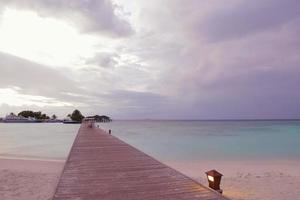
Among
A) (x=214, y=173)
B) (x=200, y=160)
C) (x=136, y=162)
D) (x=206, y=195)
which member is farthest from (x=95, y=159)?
(x=200, y=160)

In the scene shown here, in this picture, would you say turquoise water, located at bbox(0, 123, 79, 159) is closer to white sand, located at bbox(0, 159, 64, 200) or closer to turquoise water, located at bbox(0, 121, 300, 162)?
turquoise water, located at bbox(0, 121, 300, 162)

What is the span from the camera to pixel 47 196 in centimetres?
807

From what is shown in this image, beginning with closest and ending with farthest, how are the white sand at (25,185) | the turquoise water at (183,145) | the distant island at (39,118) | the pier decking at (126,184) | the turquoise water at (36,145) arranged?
1. the pier decking at (126,184)
2. the white sand at (25,185)
3. the turquoise water at (36,145)
4. the turquoise water at (183,145)
5. the distant island at (39,118)

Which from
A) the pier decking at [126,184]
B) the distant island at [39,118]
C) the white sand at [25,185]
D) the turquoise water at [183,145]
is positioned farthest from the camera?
the distant island at [39,118]

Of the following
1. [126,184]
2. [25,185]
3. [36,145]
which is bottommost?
[25,185]

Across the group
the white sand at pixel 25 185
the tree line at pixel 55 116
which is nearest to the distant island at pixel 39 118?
the tree line at pixel 55 116

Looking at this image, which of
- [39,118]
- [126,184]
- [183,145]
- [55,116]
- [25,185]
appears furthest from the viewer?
[55,116]

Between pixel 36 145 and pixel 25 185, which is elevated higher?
pixel 36 145

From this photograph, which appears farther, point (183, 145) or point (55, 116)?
point (55, 116)

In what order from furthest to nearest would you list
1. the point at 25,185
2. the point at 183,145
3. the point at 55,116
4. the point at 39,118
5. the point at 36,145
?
the point at 55,116, the point at 39,118, the point at 183,145, the point at 36,145, the point at 25,185

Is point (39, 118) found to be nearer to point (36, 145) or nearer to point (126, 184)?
point (36, 145)

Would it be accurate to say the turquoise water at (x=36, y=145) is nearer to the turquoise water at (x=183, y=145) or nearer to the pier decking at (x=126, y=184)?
the turquoise water at (x=183, y=145)

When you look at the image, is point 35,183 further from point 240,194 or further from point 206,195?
point 206,195

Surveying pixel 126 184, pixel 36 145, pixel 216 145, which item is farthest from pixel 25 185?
pixel 216 145
